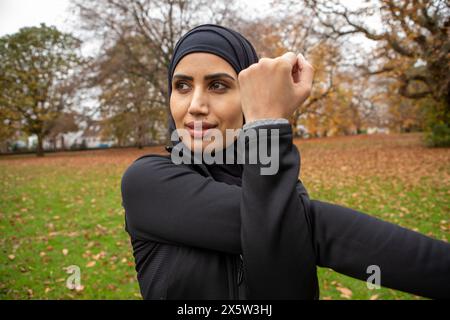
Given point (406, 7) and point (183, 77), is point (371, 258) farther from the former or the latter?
point (406, 7)

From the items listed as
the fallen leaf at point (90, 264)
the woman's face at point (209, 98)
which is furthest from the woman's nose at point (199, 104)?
the fallen leaf at point (90, 264)

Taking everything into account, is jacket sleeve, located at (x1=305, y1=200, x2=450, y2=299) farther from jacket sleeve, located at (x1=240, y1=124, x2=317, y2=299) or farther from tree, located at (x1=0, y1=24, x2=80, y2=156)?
tree, located at (x1=0, y1=24, x2=80, y2=156)

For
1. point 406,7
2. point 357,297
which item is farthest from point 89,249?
point 406,7

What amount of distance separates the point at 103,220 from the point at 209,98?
6653 millimetres

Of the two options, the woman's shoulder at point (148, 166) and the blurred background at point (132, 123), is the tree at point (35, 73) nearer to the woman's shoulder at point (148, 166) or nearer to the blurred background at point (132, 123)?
the blurred background at point (132, 123)

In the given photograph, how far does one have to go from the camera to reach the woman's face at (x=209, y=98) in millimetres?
1124

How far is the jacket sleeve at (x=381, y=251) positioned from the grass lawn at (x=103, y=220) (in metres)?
3.29

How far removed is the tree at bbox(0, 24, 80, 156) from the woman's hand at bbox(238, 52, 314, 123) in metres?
30.0

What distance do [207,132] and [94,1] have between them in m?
21.0

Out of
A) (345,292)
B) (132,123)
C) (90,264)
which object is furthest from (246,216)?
(132,123)

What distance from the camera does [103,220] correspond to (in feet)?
22.9

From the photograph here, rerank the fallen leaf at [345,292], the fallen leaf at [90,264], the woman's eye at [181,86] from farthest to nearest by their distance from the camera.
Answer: the fallen leaf at [90,264]
the fallen leaf at [345,292]
the woman's eye at [181,86]

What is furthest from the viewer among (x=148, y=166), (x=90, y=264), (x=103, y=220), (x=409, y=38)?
(x=409, y=38)

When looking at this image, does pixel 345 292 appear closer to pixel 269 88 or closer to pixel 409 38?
pixel 269 88
